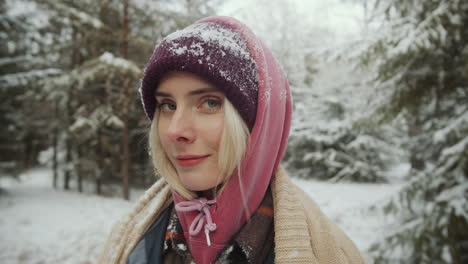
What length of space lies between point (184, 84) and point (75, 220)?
8.36 metres

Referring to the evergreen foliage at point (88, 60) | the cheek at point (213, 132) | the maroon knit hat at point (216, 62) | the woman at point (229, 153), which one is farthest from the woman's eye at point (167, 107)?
the evergreen foliage at point (88, 60)

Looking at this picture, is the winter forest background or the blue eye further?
the winter forest background

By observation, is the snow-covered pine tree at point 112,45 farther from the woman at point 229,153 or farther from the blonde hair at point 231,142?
the blonde hair at point 231,142

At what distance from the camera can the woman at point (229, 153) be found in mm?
1080

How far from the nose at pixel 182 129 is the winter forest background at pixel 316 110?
28.0 inches

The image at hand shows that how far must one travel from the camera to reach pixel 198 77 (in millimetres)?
1113

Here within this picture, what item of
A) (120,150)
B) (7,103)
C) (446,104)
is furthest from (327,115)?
(7,103)

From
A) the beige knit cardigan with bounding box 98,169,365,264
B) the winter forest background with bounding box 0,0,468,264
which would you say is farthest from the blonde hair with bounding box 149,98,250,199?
the winter forest background with bounding box 0,0,468,264

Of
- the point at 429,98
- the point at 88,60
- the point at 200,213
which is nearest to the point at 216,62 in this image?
the point at 200,213

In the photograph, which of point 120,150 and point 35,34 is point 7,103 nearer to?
point 35,34

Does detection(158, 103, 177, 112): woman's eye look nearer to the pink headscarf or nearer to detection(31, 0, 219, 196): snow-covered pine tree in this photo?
the pink headscarf

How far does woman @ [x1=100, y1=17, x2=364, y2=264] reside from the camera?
3.54ft

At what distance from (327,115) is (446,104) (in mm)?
7336

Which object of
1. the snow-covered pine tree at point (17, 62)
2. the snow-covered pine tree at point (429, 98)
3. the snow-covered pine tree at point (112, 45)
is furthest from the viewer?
the snow-covered pine tree at point (17, 62)
